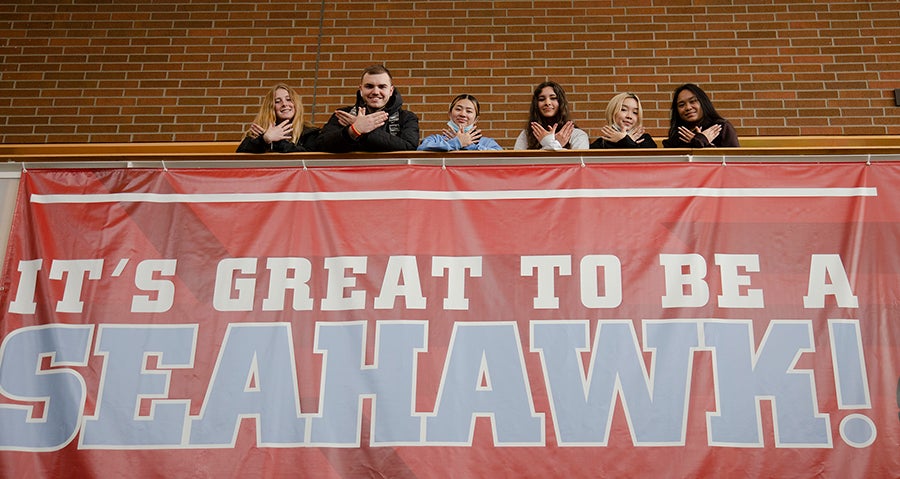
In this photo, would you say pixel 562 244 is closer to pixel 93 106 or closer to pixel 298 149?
pixel 298 149

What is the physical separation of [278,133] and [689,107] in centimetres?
223

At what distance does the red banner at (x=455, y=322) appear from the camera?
4488 millimetres

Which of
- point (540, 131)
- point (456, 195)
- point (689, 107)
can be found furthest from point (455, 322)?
point (689, 107)

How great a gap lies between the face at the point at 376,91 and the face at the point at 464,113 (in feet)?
1.49

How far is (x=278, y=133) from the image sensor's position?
17.6ft

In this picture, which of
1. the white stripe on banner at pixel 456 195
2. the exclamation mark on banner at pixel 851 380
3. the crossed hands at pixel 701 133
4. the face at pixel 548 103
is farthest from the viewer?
the face at pixel 548 103

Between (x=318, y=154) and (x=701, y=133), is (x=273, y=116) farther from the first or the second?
(x=701, y=133)

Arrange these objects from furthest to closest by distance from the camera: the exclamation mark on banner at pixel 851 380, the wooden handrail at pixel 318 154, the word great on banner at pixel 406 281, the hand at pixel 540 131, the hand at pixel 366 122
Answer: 1. the hand at pixel 540 131
2. the hand at pixel 366 122
3. the wooden handrail at pixel 318 154
4. the word great on banner at pixel 406 281
5. the exclamation mark on banner at pixel 851 380

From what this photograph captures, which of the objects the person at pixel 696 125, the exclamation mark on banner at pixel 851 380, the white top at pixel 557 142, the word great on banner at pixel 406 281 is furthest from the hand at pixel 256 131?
the exclamation mark on banner at pixel 851 380

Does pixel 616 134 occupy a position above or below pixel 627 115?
below

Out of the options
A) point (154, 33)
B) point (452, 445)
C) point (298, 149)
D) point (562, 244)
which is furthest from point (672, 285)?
point (154, 33)

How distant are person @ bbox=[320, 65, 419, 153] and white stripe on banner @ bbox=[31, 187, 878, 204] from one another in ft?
1.05

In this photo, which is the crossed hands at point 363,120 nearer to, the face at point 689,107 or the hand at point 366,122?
the hand at point 366,122

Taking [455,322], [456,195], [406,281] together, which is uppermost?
[456,195]
